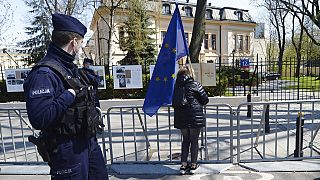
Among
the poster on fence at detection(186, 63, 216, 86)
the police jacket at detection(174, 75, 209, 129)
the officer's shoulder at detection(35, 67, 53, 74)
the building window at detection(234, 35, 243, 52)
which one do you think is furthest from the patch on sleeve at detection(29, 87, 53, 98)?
the building window at detection(234, 35, 243, 52)

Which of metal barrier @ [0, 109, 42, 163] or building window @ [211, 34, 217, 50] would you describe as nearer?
metal barrier @ [0, 109, 42, 163]

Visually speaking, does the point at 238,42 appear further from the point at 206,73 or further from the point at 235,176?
the point at 235,176

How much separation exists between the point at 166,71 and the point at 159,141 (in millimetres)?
2508

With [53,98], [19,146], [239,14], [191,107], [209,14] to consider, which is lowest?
[19,146]

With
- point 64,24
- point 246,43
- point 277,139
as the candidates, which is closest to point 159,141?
point 277,139

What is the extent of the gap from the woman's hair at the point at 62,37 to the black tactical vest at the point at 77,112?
0.65 ft

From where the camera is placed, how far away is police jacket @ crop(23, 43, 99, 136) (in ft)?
6.21

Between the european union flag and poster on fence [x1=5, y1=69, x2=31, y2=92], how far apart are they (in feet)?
31.6

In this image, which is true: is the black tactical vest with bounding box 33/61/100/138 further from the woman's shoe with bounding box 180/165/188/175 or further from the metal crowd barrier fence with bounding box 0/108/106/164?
the woman's shoe with bounding box 180/165/188/175

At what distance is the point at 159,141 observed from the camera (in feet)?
19.7

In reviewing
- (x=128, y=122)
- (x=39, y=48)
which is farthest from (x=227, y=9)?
(x=128, y=122)

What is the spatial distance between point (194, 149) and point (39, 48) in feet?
93.1

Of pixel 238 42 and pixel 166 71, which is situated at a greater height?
pixel 238 42

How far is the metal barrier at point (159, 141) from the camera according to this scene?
14.8 feet
